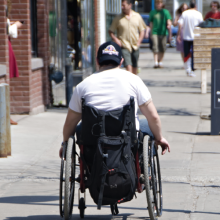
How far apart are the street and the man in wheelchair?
68 centimetres

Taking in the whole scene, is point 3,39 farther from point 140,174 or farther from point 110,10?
point 110,10

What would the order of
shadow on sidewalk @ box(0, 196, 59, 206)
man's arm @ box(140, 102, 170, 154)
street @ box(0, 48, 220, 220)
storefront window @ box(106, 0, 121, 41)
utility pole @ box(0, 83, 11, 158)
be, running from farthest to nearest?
1. storefront window @ box(106, 0, 121, 41)
2. utility pole @ box(0, 83, 11, 158)
3. shadow on sidewalk @ box(0, 196, 59, 206)
4. street @ box(0, 48, 220, 220)
5. man's arm @ box(140, 102, 170, 154)

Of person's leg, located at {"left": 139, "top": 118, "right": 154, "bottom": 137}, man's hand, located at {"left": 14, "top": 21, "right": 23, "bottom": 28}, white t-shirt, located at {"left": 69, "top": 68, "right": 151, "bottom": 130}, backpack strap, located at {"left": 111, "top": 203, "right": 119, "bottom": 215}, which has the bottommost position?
backpack strap, located at {"left": 111, "top": 203, "right": 119, "bottom": 215}

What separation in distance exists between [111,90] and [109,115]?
0.21 m

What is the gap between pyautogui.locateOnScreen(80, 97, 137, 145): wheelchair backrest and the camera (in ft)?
11.8

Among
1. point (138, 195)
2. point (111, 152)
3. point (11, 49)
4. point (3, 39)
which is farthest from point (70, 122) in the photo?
point (11, 49)

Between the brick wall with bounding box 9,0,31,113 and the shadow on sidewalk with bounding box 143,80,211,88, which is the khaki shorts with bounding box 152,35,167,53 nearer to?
the shadow on sidewalk with bounding box 143,80,211,88

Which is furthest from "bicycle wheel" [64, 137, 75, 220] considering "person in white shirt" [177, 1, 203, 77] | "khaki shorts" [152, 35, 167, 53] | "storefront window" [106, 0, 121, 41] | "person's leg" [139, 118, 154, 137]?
"khaki shorts" [152, 35, 167, 53]

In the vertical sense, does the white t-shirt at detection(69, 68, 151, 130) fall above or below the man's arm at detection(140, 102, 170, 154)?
above

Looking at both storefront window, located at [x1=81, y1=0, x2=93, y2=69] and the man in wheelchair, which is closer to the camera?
the man in wheelchair

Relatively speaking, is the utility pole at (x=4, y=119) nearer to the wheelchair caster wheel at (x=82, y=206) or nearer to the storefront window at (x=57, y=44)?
the wheelchair caster wheel at (x=82, y=206)

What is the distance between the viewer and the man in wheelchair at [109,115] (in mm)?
3564

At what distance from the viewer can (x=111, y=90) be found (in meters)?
3.71

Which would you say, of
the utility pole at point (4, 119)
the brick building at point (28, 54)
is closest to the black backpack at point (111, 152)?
the utility pole at point (4, 119)
